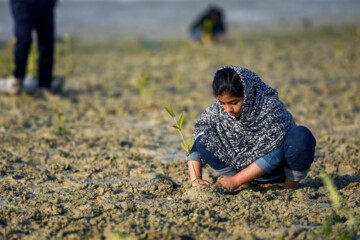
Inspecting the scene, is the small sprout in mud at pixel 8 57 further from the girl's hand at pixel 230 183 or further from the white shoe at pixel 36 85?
the girl's hand at pixel 230 183

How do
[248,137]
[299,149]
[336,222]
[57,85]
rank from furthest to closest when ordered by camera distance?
[57,85] → [248,137] → [299,149] → [336,222]

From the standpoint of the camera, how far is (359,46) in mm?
7602

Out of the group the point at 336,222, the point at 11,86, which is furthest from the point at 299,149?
the point at 11,86

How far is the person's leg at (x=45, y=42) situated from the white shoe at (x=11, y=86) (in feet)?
0.94

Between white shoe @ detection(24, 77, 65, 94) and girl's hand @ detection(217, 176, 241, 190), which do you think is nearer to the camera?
girl's hand @ detection(217, 176, 241, 190)

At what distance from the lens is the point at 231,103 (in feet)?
7.14

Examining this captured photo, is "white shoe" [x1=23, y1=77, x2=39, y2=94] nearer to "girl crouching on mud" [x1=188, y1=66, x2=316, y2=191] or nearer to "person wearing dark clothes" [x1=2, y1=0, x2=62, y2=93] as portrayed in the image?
"person wearing dark clothes" [x1=2, y1=0, x2=62, y2=93]

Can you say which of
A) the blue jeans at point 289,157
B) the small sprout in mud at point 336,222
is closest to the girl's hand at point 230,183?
the blue jeans at point 289,157

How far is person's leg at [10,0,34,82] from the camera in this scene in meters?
4.46

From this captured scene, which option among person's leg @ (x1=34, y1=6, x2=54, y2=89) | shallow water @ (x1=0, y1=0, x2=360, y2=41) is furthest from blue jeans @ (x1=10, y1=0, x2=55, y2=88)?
shallow water @ (x1=0, y1=0, x2=360, y2=41)

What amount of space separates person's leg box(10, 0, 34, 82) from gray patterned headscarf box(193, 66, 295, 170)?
2960mm

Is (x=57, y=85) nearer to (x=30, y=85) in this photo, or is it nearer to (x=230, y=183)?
(x=30, y=85)

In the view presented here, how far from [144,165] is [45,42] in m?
2.64

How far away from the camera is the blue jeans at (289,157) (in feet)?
7.09
